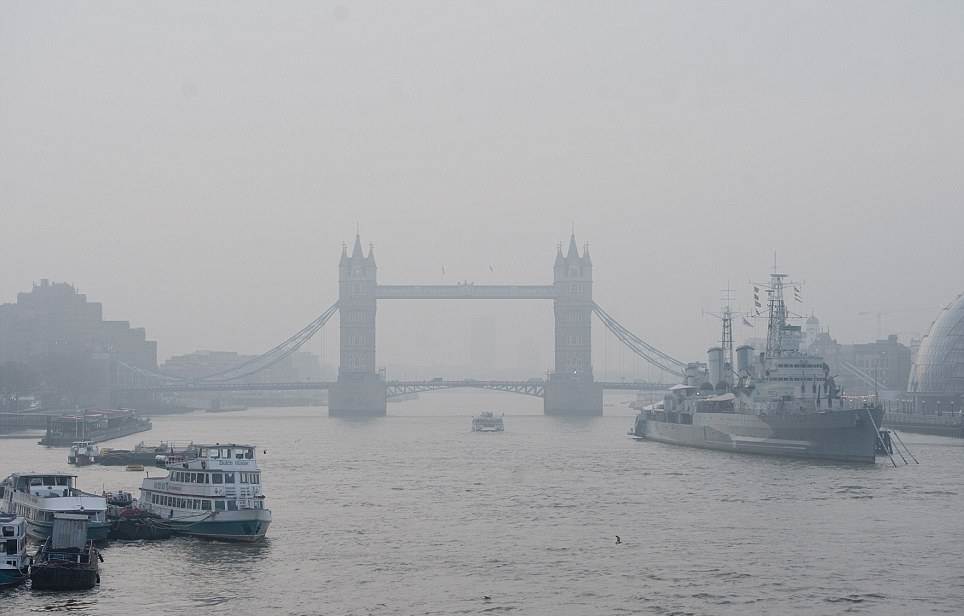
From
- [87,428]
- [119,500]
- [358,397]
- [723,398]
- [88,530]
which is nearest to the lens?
[88,530]

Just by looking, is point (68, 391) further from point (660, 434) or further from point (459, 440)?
point (660, 434)

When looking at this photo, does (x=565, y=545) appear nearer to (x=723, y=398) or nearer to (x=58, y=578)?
→ (x=58, y=578)

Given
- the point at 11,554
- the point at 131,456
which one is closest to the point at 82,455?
the point at 131,456

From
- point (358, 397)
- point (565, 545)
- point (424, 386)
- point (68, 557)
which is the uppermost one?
point (424, 386)

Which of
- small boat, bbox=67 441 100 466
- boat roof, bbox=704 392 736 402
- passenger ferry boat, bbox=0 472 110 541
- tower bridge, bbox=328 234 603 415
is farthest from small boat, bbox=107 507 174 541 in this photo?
tower bridge, bbox=328 234 603 415

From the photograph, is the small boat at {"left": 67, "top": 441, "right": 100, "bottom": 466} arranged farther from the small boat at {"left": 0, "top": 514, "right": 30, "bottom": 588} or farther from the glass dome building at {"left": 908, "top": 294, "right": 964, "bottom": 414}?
the glass dome building at {"left": 908, "top": 294, "right": 964, "bottom": 414}

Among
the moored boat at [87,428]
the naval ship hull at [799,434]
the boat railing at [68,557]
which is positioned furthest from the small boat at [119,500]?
the moored boat at [87,428]

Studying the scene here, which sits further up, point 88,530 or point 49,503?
point 49,503
